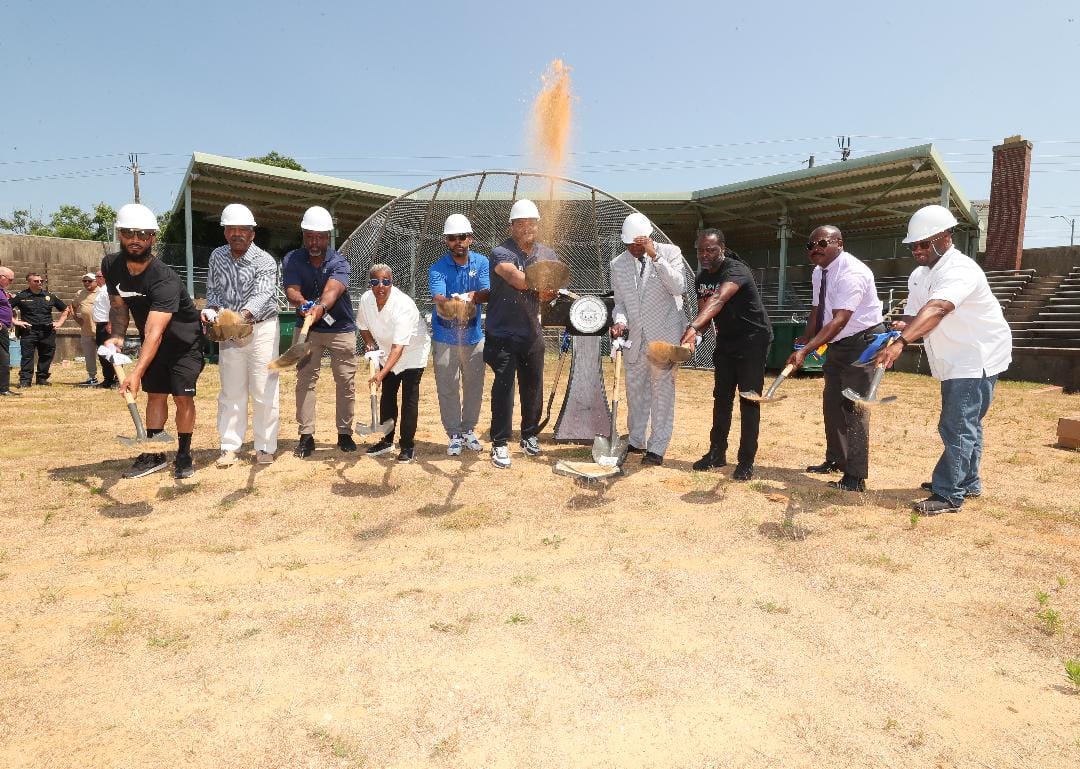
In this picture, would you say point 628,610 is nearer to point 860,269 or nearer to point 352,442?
point 860,269

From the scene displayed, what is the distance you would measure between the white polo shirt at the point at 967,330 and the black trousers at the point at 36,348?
13126mm

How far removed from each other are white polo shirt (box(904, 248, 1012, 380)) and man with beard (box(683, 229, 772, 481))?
122 centimetres

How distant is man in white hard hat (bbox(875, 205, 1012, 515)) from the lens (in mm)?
4684

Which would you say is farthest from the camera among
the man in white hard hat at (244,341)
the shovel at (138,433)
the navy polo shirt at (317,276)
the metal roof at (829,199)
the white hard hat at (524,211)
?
the metal roof at (829,199)

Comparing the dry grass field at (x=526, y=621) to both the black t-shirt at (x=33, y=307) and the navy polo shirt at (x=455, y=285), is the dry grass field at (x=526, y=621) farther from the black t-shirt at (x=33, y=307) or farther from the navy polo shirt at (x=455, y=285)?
the black t-shirt at (x=33, y=307)

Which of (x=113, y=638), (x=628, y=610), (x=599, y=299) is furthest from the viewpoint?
(x=599, y=299)

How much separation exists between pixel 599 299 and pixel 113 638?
4663mm

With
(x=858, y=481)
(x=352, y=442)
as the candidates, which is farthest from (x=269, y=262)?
(x=858, y=481)

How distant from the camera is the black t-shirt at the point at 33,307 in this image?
37.2 ft

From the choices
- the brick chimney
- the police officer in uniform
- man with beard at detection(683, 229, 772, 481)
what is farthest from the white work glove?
the brick chimney

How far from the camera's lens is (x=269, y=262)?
5.85 metres

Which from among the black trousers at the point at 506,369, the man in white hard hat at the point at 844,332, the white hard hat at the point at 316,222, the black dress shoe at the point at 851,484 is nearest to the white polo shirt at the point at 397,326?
the black trousers at the point at 506,369

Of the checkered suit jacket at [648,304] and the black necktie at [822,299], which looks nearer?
the black necktie at [822,299]

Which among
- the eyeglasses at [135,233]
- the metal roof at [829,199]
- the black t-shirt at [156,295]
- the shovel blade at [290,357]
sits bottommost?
the shovel blade at [290,357]
